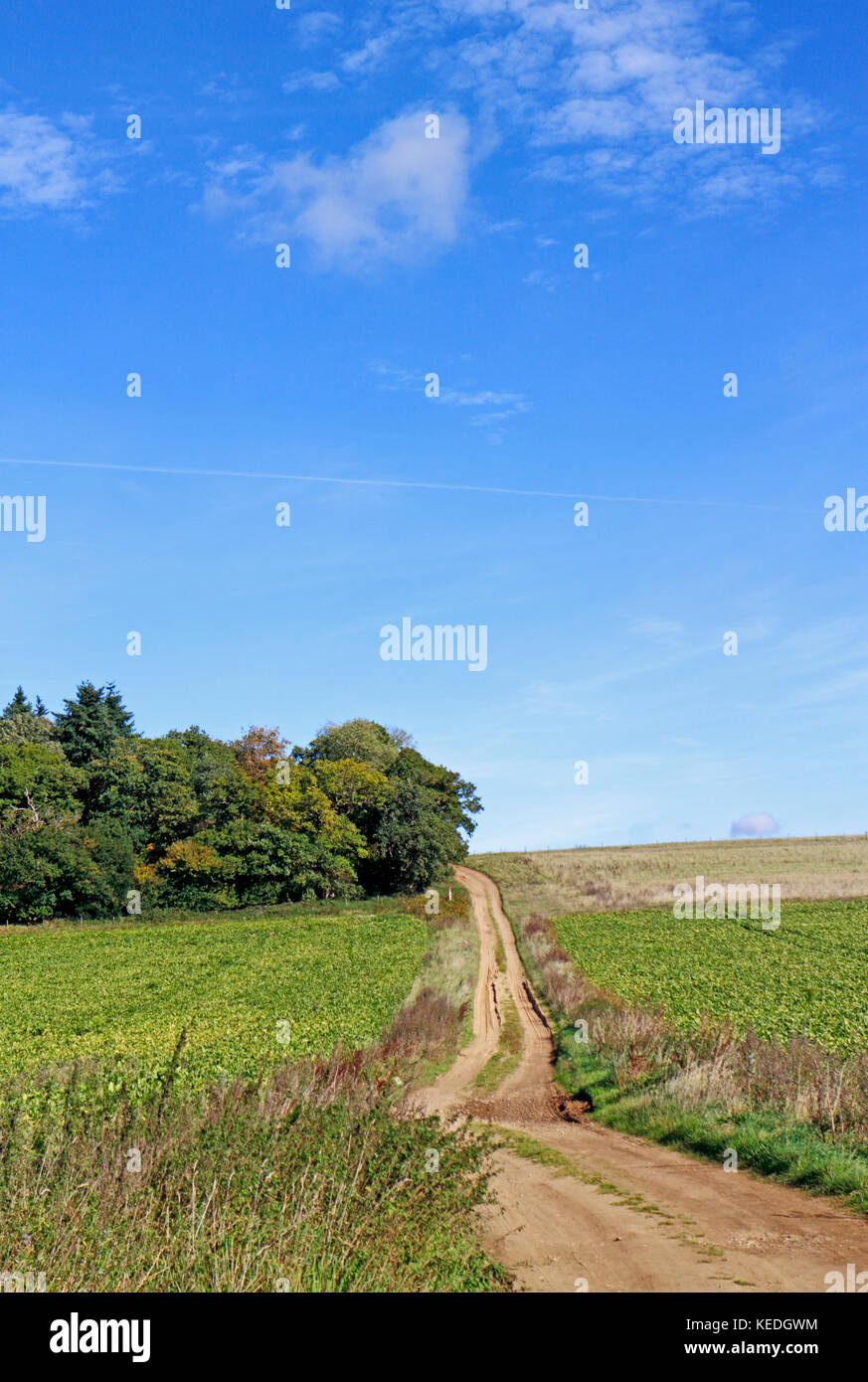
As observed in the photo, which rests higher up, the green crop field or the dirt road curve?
the dirt road curve

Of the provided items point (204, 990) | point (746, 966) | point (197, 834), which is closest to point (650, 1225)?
point (746, 966)

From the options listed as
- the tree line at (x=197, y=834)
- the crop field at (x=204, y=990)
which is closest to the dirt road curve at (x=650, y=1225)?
the crop field at (x=204, y=990)

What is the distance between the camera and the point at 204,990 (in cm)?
3303

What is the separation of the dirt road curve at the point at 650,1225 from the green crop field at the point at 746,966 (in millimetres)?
6759

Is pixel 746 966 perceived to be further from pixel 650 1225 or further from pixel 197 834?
pixel 197 834

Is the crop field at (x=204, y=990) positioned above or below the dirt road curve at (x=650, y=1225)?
below

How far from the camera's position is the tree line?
62156mm

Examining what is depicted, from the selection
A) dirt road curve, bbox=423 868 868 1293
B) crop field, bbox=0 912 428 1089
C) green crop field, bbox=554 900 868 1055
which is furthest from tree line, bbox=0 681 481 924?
dirt road curve, bbox=423 868 868 1293

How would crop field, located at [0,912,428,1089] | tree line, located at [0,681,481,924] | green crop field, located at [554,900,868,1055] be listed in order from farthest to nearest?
tree line, located at [0,681,481,924] < green crop field, located at [554,900,868,1055] < crop field, located at [0,912,428,1089]

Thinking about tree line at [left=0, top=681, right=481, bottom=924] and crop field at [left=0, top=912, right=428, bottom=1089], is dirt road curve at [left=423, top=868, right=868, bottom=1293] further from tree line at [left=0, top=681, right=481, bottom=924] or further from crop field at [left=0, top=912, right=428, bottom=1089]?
tree line at [left=0, top=681, right=481, bottom=924]

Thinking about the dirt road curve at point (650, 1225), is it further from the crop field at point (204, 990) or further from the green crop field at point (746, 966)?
the green crop field at point (746, 966)

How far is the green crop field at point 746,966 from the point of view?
23.5 m

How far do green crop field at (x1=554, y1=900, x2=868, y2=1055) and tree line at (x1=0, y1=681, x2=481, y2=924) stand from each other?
20393mm
